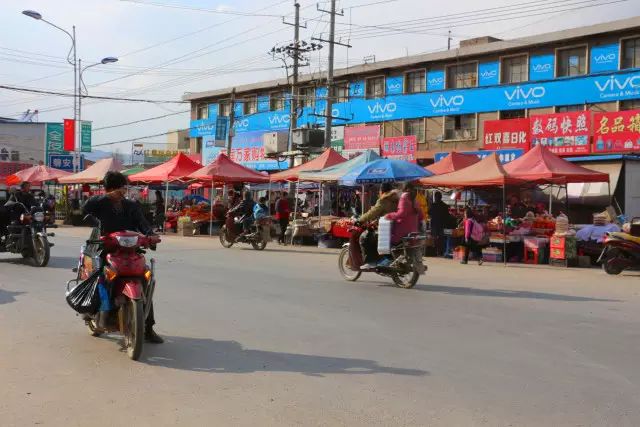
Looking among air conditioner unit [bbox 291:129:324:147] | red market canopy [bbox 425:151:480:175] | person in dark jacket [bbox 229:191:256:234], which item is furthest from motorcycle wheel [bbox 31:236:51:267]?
air conditioner unit [bbox 291:129:324:147]

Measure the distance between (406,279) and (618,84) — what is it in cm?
2290

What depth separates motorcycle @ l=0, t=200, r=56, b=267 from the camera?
41.7 ft

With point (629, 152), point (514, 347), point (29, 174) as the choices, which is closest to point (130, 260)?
point (514, 347)

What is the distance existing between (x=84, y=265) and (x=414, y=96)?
33.0 metres

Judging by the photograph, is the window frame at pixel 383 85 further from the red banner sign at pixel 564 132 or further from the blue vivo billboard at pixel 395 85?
the red banner sign at pixel 564 132

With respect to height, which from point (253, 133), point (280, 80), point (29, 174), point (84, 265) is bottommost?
point (84, 265)

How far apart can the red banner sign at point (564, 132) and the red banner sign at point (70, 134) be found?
993 inches

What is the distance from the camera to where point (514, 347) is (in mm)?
6586

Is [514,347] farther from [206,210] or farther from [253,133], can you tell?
[253,133]

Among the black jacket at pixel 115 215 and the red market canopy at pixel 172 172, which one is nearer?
the black jacket at pixel 115 215

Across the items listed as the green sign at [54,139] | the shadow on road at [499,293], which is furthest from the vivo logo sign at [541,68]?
the green sign at [54,139]

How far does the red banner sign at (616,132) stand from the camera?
22.4 m

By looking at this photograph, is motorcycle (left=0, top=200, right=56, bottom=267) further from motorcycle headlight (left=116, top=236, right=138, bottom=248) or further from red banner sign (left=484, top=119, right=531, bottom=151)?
red banner sign (left=484, top=119, right=531, bottom=151)

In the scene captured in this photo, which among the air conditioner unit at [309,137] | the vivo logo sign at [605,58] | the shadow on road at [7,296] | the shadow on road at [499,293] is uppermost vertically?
the vivo logo sign at [605,58]
